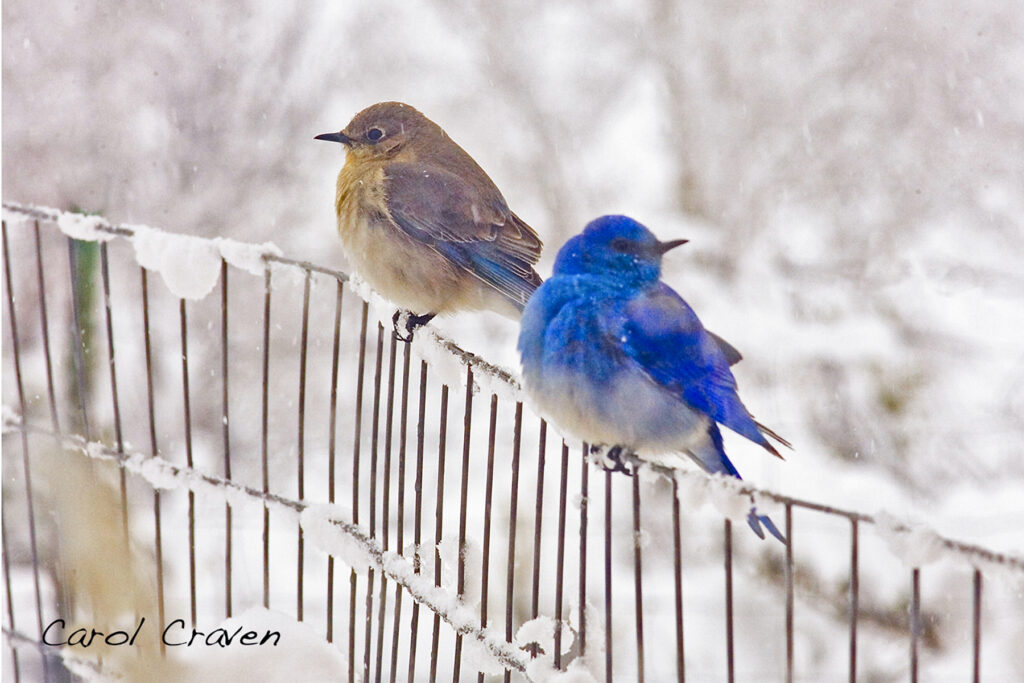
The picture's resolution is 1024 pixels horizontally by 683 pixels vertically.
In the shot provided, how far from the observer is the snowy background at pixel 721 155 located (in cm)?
746

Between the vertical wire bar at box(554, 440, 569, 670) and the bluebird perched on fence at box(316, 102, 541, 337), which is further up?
the bluebird perched on fence at box(316, 102, 541, 337)

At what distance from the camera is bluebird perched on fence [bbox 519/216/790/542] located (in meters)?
2.23

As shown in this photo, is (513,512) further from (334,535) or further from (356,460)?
(334,535)

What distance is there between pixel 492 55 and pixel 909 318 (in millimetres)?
3728

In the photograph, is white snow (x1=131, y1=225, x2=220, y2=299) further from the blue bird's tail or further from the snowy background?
the snowy background

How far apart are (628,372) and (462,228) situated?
4.18ft

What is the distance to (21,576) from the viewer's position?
21.6 ft

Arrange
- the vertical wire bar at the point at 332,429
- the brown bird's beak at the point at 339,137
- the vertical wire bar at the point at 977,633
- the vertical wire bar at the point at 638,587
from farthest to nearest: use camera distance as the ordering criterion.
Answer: the brown bird's beak at the point at 339,137 → the vertical wire bar at the point at 332,429 → the vertical wire bar at the point at 638,587 → the vertical wire bar at the point at 977,633

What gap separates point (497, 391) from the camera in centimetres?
216

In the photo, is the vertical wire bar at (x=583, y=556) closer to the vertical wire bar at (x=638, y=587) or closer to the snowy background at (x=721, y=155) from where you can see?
the vertical wire bar at (x=638, y=587)

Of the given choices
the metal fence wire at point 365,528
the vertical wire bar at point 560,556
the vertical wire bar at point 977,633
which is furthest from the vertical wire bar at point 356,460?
the vertical wire bar at point 977,633

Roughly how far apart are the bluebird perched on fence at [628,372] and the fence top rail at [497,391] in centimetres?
10

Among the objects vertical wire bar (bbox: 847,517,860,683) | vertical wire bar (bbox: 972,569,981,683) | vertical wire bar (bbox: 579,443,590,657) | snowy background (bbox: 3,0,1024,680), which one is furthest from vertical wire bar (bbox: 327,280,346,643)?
snowy background (bbox: 3,0,1024,680)

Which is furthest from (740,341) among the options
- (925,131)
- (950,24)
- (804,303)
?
(950,24)
